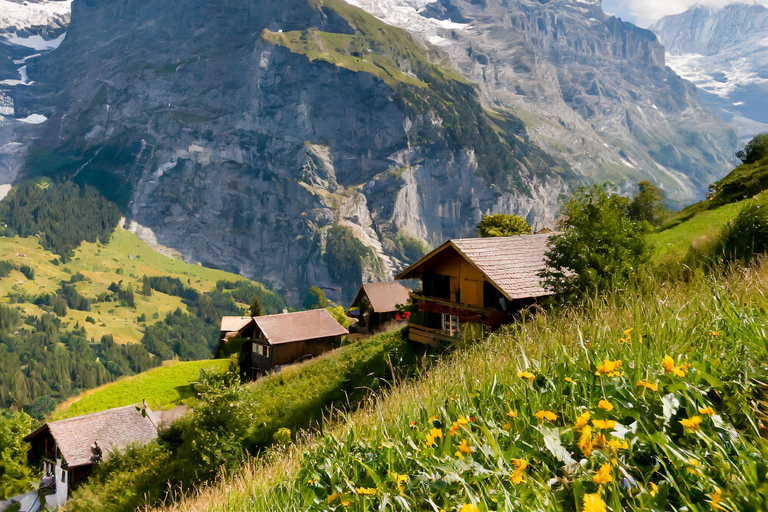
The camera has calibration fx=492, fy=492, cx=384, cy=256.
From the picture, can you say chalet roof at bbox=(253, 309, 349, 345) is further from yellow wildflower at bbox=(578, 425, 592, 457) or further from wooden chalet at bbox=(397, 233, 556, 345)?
yellow wildflower at bbox=(578, 425, 592, 457)

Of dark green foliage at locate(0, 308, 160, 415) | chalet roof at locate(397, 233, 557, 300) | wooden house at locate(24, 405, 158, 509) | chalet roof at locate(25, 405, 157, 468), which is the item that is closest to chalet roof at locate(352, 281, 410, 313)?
wooden house at locate(24, 405, 158, 509)

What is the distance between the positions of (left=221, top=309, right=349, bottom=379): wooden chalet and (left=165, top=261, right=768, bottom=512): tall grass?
43.8 m

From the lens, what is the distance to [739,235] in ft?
38.6

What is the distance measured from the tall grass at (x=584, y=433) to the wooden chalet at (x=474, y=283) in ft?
54.6

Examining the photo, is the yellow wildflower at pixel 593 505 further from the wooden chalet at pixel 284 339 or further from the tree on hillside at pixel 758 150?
the wooden chalet at pixel 284 339

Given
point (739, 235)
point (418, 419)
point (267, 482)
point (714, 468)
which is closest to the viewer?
point (714, 468)

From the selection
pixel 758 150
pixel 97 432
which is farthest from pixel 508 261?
pixel 97 432

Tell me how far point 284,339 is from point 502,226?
76.4ft

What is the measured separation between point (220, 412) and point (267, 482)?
736 inches

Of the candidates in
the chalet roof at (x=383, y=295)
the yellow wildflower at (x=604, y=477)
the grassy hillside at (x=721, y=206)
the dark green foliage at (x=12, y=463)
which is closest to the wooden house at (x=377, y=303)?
the chalet roof at (x=383, y=295)

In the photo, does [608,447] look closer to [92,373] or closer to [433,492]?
[433,492]

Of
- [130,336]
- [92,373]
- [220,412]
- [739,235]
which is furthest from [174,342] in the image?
[739,235]

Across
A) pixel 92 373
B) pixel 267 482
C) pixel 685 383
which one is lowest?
pixel 92 373

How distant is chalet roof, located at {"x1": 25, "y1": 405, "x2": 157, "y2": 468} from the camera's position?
3288 cm
